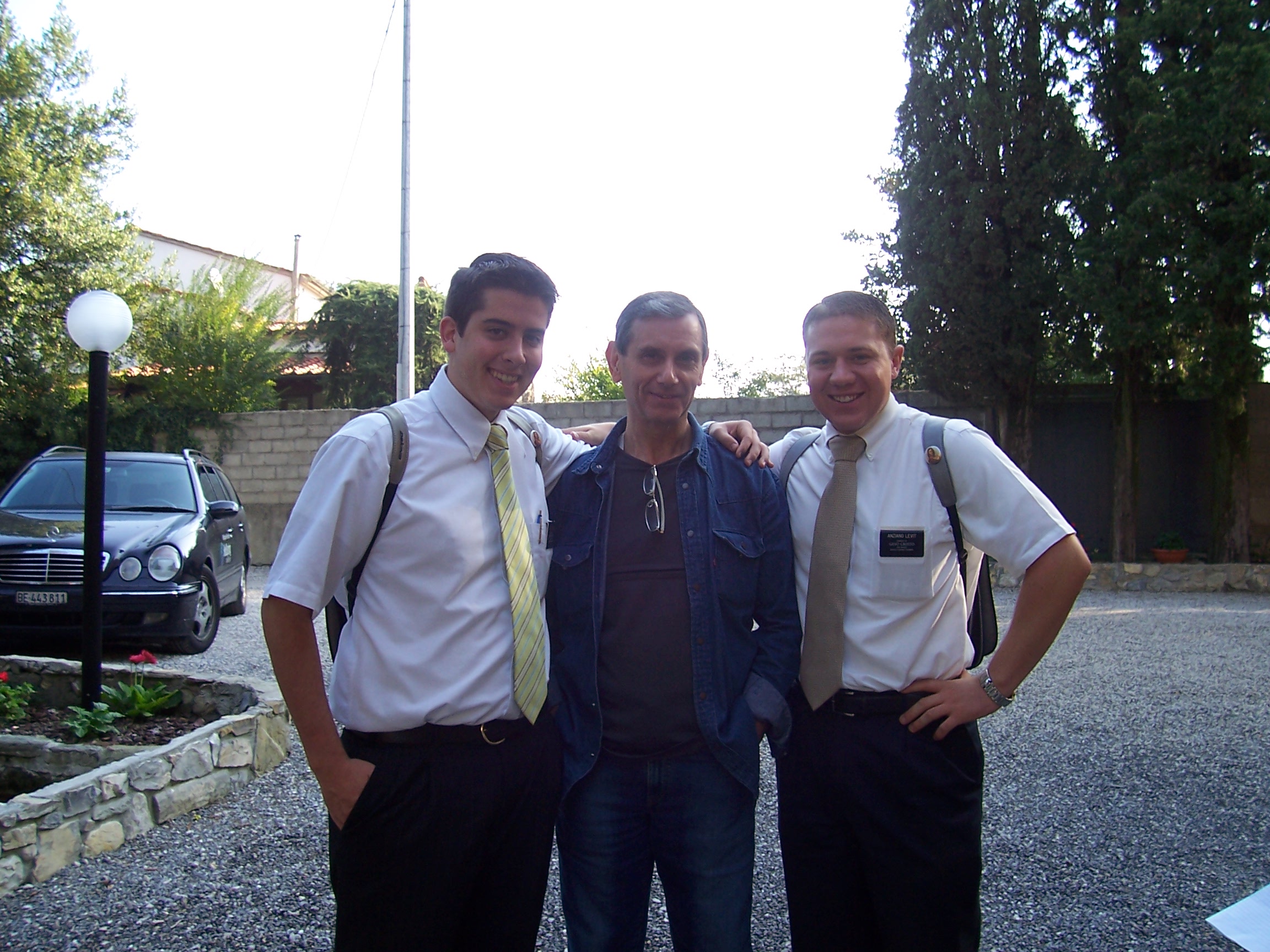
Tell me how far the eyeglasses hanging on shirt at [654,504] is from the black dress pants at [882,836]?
2.03 ft

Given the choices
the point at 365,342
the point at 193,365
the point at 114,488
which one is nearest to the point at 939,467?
the point at 114,488

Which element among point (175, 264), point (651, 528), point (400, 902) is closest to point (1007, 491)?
point (651, 528)

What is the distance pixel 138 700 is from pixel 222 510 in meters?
3.66

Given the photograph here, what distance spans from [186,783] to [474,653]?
287 cm

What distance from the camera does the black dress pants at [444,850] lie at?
199 centimetres

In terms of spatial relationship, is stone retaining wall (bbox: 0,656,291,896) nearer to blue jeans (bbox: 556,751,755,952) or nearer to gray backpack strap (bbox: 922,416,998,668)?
blue jeans (bbox: 556,751,755,952)

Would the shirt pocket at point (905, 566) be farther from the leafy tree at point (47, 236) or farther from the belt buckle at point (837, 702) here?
the leafy tree at point (47, 236)

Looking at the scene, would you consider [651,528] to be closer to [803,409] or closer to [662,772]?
[662,772]

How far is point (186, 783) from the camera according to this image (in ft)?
13.7

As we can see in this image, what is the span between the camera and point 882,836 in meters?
2.14

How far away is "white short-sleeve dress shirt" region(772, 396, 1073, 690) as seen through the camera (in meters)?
2.15

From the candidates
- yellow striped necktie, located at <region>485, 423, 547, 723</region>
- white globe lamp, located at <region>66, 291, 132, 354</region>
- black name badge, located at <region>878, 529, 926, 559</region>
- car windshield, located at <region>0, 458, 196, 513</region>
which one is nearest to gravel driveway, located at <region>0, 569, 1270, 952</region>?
black name badge, located at <region>878, 529, 926, 559</region>

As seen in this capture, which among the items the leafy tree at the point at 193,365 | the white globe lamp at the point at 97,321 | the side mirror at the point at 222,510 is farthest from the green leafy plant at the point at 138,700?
the leafy tree at the point at 193,365

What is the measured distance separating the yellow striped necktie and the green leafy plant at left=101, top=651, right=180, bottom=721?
3.80 m
